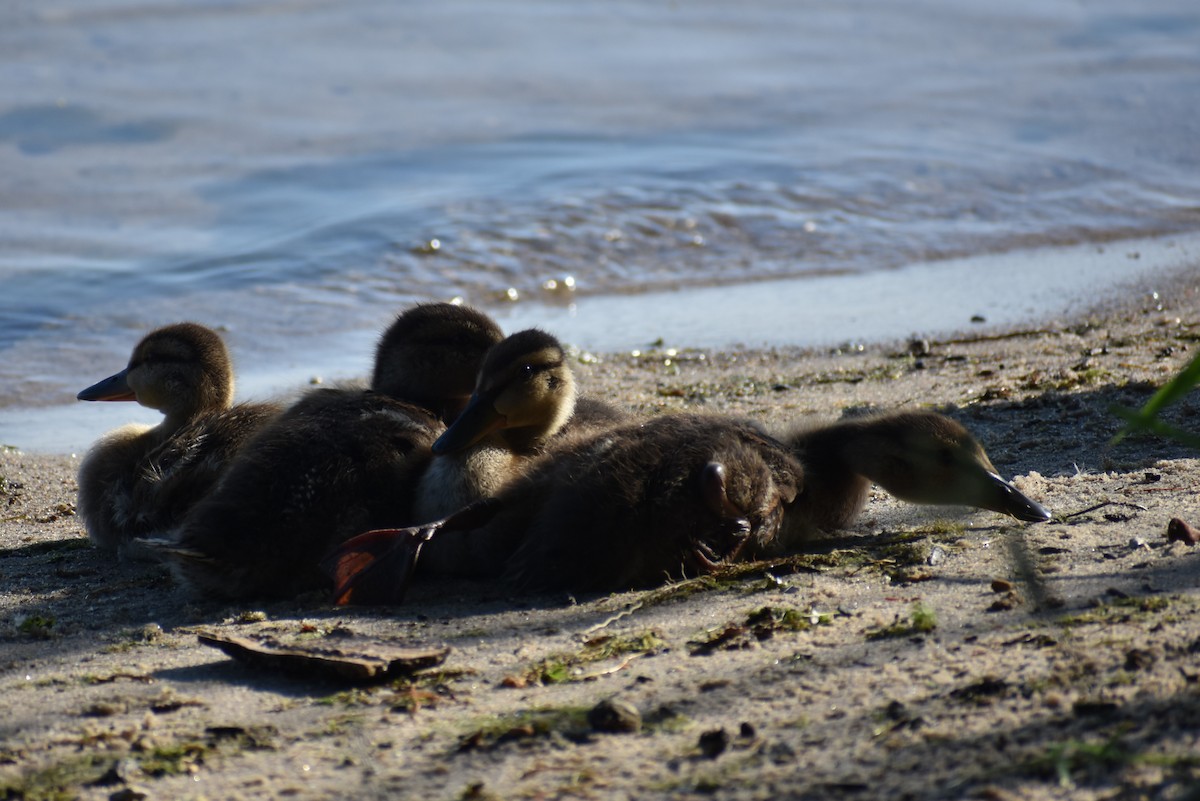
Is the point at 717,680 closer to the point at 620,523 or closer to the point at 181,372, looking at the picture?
the point at 620,523

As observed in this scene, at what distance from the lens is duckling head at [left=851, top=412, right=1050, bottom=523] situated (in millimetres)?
5102

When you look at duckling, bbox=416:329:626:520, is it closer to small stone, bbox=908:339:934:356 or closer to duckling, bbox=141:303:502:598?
duckling, bbox=141:303:502:598

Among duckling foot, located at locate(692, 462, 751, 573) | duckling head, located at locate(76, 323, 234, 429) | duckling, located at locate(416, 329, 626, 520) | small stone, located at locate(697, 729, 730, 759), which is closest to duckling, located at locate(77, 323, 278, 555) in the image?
duckling head, located at locate(76, 323, 234, 429)

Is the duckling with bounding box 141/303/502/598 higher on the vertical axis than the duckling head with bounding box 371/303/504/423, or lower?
lower

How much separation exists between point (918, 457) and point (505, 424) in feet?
5.07

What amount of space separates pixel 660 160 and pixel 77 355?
7073 millimetres

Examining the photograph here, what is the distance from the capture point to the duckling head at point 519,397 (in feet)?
16.8

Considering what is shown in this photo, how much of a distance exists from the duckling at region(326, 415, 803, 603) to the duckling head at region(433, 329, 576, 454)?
0.40m

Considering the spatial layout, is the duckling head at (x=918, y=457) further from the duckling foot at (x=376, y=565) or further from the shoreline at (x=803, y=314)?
the shoreline at (x=803, y=314)

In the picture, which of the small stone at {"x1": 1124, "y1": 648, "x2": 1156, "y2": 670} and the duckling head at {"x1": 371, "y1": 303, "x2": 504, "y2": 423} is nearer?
the small stone at {"x1": 1124, "y1": 648, "x2": 1156, "y2": 670}

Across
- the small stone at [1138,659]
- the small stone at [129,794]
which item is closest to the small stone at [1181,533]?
the small stone at [1138,659]

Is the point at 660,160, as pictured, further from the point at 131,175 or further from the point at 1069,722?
the point at 1069,722

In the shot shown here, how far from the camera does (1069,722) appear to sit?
9.18 ft

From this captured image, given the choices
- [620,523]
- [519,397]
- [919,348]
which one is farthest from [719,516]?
[919,348]
